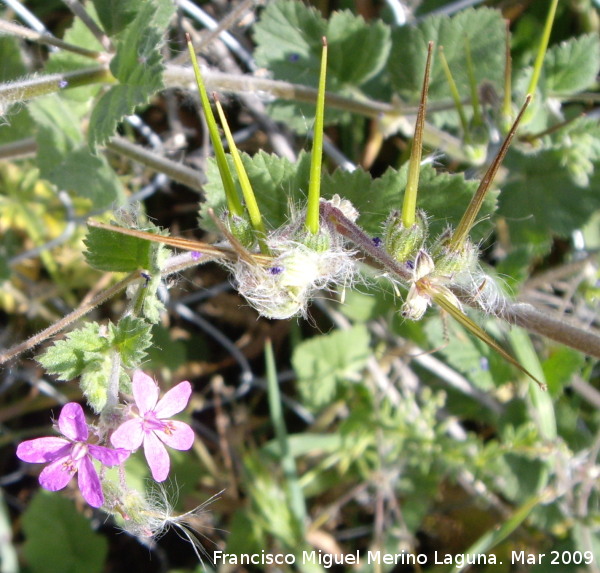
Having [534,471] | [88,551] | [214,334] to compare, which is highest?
[534,471]

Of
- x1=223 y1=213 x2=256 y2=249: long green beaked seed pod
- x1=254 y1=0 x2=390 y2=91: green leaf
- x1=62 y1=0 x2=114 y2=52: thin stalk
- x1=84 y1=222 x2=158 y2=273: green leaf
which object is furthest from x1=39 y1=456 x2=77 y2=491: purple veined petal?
x1=254 y1=0 x2=390 y2=91: green leaf

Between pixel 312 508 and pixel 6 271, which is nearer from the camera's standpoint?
pixel 6 271

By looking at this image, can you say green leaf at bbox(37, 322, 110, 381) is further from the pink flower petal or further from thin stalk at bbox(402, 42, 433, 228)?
thin stalk at bbox(402, 42, 433, 228)

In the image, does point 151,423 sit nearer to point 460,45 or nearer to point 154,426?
point 154,426

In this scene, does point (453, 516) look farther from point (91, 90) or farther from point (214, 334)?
point (91, 90)

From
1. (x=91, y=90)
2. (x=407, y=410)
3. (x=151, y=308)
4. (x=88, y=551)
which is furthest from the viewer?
(x=88, y=551)

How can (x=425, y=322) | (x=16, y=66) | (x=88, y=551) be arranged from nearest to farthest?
(x=16, y=66), (x=425, y=322), (x=88, y=551)

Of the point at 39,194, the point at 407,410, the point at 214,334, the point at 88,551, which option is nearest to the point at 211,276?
the point at 214,334
